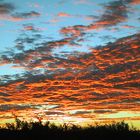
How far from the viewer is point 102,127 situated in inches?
553

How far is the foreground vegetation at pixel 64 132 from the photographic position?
11703 mm

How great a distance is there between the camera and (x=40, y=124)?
44.8 feet

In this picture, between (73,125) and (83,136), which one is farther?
(73,125)

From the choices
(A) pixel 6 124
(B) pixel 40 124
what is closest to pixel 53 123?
(B) pixel 40 124

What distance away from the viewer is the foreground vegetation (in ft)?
38.4

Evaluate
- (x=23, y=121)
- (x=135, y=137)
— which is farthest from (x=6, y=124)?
(x=135, y=137)

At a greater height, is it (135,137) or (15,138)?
(15,138)

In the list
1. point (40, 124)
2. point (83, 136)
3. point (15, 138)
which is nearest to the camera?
point (15, 138)

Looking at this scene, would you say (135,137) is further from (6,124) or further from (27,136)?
(6,124)

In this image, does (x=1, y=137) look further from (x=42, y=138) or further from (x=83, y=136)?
(x=83, y=136)

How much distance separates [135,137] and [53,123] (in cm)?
355

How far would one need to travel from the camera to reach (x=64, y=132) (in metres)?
12.8

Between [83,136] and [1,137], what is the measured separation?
2955 mm

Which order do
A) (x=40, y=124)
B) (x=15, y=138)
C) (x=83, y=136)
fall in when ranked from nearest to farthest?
(x=15, y=138) < (x=83, y=136) < (x=40, y=124)
